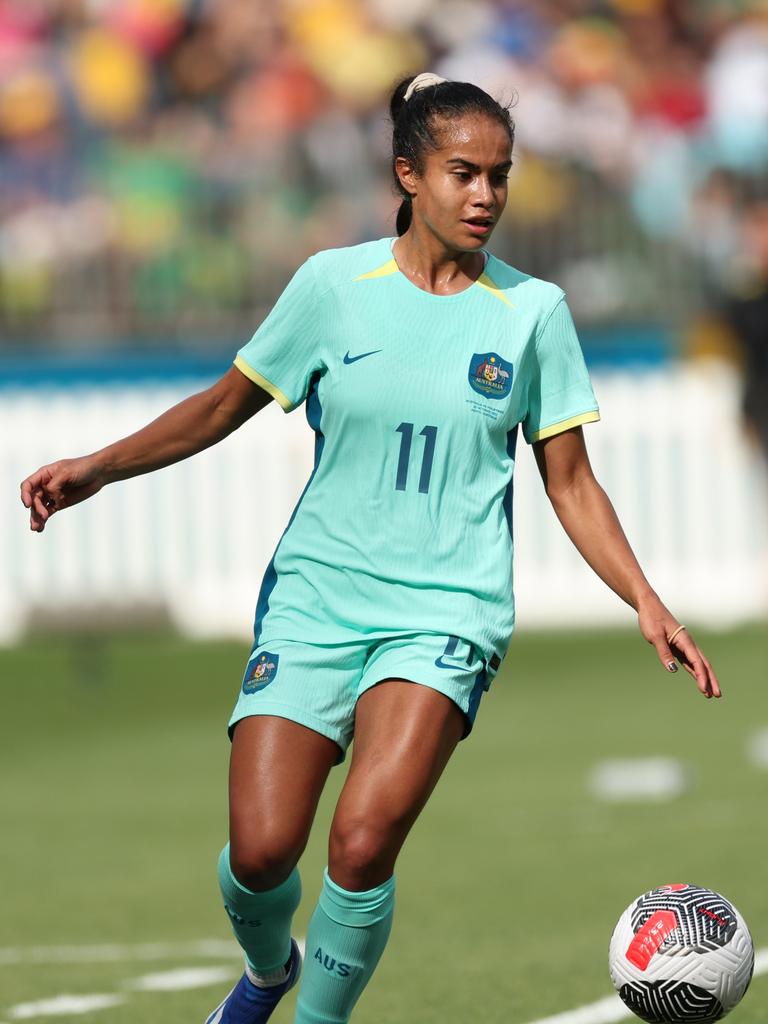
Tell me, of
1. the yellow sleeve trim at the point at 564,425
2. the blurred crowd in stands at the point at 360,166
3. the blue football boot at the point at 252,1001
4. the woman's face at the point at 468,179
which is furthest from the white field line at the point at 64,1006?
the blurred crowd in stands at the point at 360,166

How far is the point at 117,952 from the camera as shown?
292 inches

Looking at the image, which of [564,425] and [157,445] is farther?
[157,445]

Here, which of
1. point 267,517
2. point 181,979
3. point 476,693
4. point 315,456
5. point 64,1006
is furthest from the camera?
point 267,517

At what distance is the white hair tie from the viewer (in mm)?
5379

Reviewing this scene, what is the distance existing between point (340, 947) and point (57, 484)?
1.42m

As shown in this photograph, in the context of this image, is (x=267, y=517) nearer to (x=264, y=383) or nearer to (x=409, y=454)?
(x=264, y=383)

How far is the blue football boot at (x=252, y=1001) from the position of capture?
18.0 feet

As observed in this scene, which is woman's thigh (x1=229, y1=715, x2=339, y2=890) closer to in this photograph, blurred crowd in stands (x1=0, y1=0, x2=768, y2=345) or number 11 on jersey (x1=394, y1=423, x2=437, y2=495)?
number 11 on jersey (x1=394, y1=423, x2=437, y2=495)

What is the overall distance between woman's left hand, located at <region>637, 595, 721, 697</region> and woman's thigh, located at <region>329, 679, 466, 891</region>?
519 millimetres

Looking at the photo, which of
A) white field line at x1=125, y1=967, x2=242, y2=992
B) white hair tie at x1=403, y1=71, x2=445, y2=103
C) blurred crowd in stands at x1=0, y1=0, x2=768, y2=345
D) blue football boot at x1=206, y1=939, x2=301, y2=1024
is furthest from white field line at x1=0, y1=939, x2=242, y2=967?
blurred crowd in stands at x1=0, y1=0, x2=768, y2=345

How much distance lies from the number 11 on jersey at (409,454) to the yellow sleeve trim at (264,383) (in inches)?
13.7

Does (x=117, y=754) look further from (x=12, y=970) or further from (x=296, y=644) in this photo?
(x=296, y=644)

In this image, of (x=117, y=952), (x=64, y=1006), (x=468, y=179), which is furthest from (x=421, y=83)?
(x=117, y=952)

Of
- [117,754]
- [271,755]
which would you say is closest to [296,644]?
[271,755]
